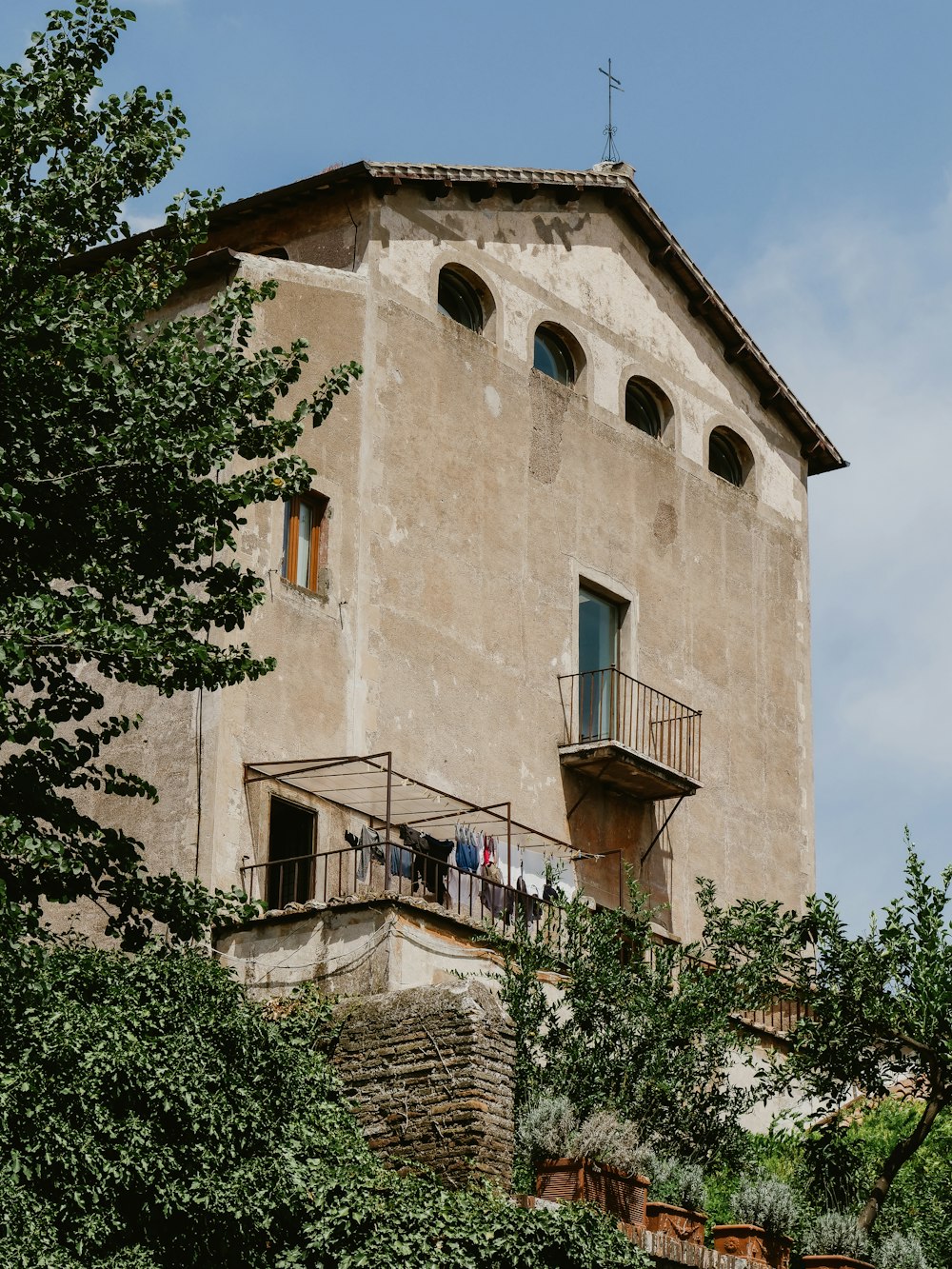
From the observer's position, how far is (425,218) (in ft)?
86.5

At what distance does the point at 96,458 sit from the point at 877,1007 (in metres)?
9.02

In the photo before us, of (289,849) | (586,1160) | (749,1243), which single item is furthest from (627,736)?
(586,1160)

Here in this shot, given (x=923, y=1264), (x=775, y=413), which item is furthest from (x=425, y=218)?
(x=923, y=1264)

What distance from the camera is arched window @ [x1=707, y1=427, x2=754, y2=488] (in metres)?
31.3

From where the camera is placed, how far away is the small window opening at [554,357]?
92.4 ft

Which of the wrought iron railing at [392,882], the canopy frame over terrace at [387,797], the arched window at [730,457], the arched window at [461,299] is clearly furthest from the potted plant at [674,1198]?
the arched window at [730,457]

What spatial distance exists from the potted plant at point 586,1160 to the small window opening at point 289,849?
4792 mm

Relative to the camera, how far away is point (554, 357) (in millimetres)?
28500

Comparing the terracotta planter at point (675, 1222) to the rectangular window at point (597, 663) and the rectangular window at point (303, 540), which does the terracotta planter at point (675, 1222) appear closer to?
the rectangular window at point (303, 540)

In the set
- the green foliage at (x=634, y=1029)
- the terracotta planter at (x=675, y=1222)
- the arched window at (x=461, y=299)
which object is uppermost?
the arched window at (x=461, y=299)

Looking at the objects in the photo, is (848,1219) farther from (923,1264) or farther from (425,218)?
(425,218)

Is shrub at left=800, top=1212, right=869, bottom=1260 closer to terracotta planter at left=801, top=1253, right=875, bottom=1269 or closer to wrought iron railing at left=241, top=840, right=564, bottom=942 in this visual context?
terracotta planter at left=801, top=1253, right=875, bottom=1269

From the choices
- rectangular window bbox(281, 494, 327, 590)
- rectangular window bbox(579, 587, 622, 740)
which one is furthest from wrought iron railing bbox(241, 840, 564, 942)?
rectangular window bbox(579, 587, 622, 740)

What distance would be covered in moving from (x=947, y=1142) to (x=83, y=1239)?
12.5 metres
